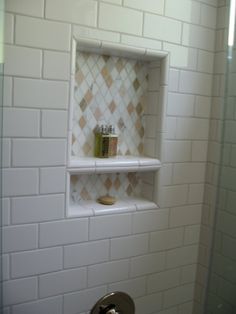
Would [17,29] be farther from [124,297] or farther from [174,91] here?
[124,297]

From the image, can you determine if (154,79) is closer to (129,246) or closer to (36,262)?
(129,246)

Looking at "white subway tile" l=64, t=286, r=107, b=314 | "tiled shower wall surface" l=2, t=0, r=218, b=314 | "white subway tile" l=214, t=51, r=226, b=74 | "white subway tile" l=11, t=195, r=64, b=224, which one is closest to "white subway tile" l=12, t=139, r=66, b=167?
"tiled shower wall surface" l=2, t=0, r=218, b=314

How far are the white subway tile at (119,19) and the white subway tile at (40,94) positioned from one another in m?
0.29

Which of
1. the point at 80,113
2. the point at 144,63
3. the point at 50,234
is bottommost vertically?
the point at 50,234

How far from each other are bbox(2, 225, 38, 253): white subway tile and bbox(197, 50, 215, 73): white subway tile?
1010mm

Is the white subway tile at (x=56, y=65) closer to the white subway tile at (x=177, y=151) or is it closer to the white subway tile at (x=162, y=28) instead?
the white subway tile at (x=162, y=28)

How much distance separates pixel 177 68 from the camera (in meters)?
1.48

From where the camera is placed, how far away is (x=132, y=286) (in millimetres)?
1489

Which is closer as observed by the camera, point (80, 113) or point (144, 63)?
point (80, 113)

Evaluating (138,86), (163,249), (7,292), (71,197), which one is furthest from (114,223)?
(138,86)

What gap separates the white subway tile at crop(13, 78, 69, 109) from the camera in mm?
1140

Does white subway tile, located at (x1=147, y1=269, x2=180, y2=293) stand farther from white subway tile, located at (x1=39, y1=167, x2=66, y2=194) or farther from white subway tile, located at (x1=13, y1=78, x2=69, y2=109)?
white subway tile, located at (x1=13, y1=78, x2=69, y2=109)

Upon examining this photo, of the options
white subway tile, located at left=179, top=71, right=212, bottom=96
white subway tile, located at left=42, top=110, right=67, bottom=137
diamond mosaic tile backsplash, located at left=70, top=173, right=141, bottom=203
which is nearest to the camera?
white subway tile, located at left=42, top=110, right=67, bottom=137

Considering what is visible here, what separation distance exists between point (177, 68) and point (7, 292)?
1113 mm
